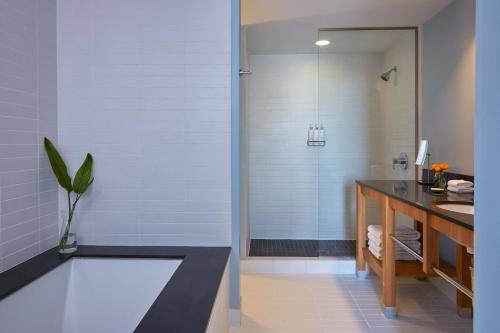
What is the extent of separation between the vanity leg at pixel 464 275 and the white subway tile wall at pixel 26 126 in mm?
2422

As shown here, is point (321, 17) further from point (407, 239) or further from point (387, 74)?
point (407, 239)

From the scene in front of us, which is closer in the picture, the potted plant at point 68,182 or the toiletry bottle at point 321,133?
the potted plant at point 68,182

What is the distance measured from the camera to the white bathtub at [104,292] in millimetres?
1639

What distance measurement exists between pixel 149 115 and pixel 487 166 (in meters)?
1.63

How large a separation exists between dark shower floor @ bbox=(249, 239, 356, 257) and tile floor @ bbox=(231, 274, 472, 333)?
1.09ft

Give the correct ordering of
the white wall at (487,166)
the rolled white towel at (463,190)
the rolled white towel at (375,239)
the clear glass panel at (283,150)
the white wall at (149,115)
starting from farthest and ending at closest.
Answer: the clear glass panel at (283,150)
the rolled white towel at (375,239)
the rolled white towel at (463,190)
the white wall at (149,115)
the white wall at (487,166)

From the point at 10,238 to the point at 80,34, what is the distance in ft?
3.56

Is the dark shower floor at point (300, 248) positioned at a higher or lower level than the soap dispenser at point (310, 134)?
lower

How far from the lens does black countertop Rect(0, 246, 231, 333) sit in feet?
3.60

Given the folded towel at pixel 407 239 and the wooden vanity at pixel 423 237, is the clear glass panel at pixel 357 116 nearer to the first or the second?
the wooden vanity at pixel 423 237

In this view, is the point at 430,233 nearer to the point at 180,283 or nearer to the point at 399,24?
the point at 180,283

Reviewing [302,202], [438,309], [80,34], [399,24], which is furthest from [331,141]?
[80,34]

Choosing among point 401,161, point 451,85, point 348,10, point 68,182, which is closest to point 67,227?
point 68,182

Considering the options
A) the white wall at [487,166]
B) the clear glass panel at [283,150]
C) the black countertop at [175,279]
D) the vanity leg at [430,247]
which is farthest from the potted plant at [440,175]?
the white wall at [487,166]
